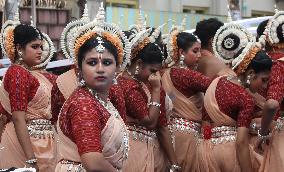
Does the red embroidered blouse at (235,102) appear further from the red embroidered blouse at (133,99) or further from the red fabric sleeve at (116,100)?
the red fabric sleeve at (116,100)

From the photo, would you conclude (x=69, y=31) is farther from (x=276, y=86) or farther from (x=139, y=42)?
(x=276, y=86)

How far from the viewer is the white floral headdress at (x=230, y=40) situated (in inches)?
239

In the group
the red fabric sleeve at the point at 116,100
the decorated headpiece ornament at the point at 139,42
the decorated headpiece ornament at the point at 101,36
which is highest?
the decorated headpiece ornament at the point at 101,36

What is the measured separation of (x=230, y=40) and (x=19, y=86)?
190 centimetres

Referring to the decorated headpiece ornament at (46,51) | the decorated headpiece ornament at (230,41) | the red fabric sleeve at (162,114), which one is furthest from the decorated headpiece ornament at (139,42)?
the decorated headpiece ornament at (46,51)

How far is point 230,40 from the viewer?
621 centimetres

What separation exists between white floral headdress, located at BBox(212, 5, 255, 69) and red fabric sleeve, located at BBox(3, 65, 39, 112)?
5.49ft

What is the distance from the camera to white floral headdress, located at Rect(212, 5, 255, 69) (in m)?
6.07

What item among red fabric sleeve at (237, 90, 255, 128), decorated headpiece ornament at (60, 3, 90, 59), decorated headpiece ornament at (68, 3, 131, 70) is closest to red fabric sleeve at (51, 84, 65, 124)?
decorated headpiece ornament at (60, 3, 90, 59)

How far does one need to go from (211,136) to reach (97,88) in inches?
86.7

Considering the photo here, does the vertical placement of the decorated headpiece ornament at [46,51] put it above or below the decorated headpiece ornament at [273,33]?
below

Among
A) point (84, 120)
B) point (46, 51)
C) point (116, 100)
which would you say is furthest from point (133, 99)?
point (84, 120)

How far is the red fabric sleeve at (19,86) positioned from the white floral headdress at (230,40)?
167 cm

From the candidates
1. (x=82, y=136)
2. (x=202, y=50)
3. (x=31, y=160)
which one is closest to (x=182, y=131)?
(x=202, y=50)
